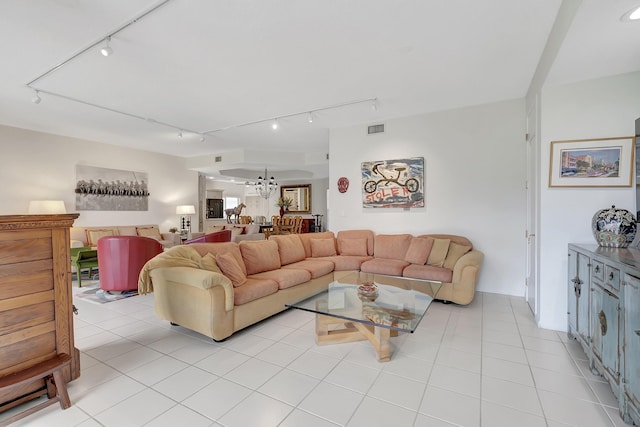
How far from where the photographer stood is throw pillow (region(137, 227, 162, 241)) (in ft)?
22.6

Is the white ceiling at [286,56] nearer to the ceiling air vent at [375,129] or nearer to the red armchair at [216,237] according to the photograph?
the ceiling air vent at [375,129]

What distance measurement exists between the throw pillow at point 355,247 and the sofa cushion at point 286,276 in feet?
4.29

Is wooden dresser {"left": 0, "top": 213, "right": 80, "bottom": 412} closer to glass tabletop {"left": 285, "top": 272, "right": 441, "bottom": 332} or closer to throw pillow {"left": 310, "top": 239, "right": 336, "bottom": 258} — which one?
glass tabletop {"left": 285, "top": 272, "right": 441, "bottom": 332}

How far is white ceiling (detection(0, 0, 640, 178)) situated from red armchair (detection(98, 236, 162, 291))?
2056mm

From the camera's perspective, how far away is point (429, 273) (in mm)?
3898

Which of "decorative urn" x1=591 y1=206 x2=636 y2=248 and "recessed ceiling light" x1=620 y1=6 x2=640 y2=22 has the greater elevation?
"recessed ceiling light" x1=620 y1=6 x2=640 y2=22

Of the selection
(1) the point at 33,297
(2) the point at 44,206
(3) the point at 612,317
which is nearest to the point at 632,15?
(3) the point at 612,317

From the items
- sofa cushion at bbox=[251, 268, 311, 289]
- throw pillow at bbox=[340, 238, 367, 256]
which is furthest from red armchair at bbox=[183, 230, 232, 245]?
throw pillow at bbox=[340, 238, 367, 256]

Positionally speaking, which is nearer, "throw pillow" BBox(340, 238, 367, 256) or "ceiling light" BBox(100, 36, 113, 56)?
"ceiling light" BBox(100, 36, 113, 56)

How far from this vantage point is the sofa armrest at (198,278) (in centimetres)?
270

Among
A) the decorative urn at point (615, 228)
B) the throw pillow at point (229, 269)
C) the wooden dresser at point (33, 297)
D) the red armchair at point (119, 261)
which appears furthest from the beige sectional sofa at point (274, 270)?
the red armchair at point (119, 261)

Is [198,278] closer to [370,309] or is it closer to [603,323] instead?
[370,309]

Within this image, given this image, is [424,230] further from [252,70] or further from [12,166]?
[12,166]

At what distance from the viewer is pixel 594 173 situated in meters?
2.82
